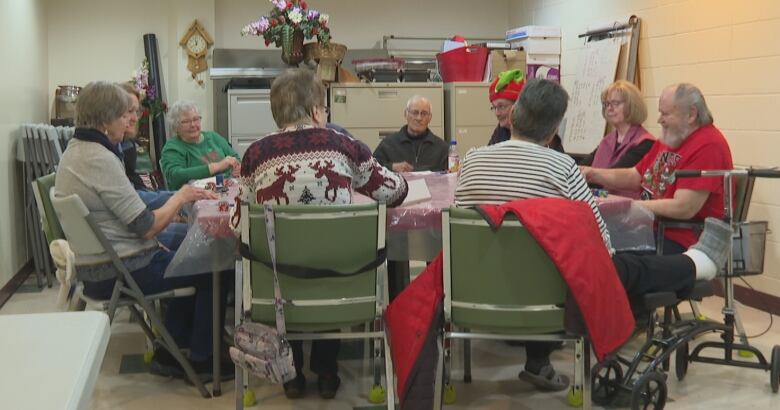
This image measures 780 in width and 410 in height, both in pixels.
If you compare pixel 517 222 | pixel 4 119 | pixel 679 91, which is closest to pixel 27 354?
pixel 517 222

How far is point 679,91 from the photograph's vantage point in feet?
10.4

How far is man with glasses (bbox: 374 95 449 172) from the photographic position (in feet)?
15.0

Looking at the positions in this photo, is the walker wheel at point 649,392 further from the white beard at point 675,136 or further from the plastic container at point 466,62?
the plastic container at point 466,62

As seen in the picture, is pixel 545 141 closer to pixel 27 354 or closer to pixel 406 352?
pixel 406 352

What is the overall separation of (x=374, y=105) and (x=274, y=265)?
12.8 feet

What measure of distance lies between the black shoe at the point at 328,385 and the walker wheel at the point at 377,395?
0.15 m

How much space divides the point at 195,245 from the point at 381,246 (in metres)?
0.70

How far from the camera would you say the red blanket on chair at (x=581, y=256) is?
212 cm

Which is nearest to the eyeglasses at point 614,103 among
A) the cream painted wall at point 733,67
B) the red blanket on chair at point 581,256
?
the cream painted wall at point 733,67

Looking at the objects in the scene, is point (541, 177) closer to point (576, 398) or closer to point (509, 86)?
point (576, 398)

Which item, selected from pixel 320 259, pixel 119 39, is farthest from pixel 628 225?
pixel 119 39

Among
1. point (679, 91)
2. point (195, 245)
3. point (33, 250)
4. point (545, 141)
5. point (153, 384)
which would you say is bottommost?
point (153, 384)

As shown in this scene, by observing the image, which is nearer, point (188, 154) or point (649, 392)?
point (649, 392)

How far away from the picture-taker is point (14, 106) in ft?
15.6
